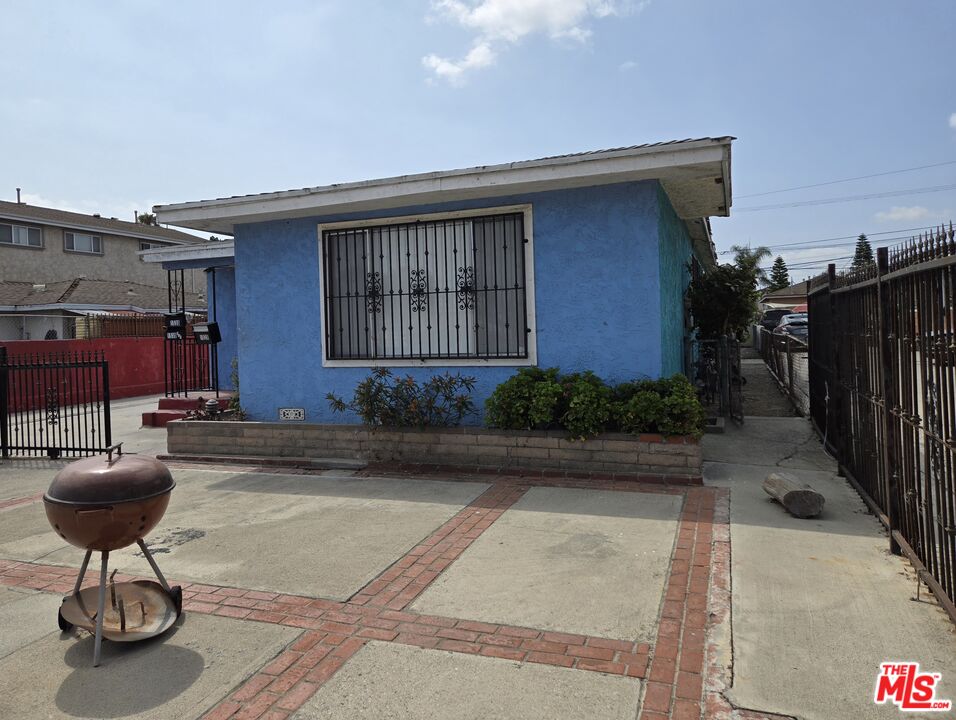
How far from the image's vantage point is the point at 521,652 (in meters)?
3.24

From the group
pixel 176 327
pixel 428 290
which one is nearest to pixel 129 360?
pixel 176 327

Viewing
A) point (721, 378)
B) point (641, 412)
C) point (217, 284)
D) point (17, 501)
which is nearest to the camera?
point (641, 412)

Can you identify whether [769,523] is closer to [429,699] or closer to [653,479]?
[653,479]

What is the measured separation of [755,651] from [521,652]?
1107mm

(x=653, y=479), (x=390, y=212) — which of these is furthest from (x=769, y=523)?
(x=390, y=212)

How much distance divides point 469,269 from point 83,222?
89.1 feet

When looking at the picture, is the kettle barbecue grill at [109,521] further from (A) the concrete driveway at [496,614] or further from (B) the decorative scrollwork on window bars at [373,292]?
(B) the decorative scrollwork on window bars at [373,292]

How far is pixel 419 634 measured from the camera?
346 centimetres

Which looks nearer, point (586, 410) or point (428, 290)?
point (586, 410)

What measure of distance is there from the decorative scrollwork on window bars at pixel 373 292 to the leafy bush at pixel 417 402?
3.34 feet

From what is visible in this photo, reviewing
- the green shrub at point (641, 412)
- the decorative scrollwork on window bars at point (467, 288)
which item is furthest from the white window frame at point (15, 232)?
Answer: the green shrub at point (641, 412)

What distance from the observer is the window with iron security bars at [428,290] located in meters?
7.55

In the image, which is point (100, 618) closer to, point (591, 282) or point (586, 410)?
point (586, 410)

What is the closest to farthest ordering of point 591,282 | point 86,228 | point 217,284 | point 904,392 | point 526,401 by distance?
point 904,392 → point 526,401 → point 591,282 → point 217,284 → point 86,228
